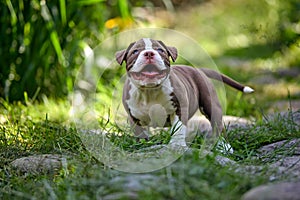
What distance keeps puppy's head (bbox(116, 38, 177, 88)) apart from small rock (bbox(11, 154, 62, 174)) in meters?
0.58

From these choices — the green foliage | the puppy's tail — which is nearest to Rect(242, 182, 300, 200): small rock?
the puppy's tail

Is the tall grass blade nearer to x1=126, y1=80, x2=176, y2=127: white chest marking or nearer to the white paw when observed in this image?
x1=126, y1=80, x2=176, y2=127: white chest marking

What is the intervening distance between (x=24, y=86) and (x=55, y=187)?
2433 millimetres

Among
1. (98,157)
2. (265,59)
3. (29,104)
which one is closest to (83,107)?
(29,104)

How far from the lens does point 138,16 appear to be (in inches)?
223

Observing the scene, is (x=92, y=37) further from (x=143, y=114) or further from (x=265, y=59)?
(x=265, y=59)

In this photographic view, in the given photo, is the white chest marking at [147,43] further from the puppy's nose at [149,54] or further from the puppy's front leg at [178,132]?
the puppy's front leg at [178,132]

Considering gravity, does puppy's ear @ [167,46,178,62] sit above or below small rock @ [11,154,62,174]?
above

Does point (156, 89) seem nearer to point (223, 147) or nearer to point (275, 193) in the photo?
point (223, 147)

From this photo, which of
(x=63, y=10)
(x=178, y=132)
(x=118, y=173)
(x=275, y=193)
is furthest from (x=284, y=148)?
(x=63, y=10)

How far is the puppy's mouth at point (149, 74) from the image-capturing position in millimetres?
3127

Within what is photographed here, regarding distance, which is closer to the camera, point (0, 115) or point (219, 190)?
point (219, 190)

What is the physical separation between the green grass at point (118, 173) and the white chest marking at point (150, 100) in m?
0.14

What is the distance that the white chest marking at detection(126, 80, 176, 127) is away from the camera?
3.23m
